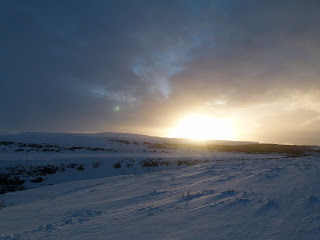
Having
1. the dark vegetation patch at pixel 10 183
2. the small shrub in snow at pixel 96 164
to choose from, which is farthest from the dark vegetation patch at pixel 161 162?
the dark vegetation patch at pixel 10 183

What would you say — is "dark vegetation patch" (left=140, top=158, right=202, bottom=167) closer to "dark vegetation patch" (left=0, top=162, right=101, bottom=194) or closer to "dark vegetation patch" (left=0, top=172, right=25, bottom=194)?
"dark vegetation patch" (left=0, top=162, right=101, bottom=194)

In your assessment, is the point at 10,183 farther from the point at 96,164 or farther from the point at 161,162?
the point at 161,162

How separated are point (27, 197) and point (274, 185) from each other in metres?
12.4

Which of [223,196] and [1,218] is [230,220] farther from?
[1,218]

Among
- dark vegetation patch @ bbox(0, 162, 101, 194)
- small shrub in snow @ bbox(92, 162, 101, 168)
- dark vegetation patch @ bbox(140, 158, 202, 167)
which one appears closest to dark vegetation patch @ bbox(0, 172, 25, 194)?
dark vegetation patch @ bbox(0, 162, 101, 194)

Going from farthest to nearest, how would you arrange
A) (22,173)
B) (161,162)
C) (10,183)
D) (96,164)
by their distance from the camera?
(161,162) → (96,164) → (22,173) → (10,183)

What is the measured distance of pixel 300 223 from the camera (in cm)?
338

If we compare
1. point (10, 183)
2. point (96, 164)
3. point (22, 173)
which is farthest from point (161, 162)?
point (10, 183)

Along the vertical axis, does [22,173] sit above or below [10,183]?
above

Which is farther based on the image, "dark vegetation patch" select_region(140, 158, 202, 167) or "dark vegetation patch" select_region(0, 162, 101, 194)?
"dark vegetation patch" select_region(140, 158, 202, 167)

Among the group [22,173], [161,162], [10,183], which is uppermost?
[161,162]

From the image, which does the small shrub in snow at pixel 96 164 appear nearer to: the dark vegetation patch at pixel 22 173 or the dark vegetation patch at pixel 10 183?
the dark vegetation patch at pixel 22 173

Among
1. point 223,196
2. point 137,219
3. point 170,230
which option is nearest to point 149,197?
point 137,219

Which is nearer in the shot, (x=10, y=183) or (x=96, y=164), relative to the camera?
(x=10, y=183)
